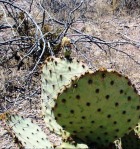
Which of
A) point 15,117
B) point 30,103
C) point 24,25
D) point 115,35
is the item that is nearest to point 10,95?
point 30,103

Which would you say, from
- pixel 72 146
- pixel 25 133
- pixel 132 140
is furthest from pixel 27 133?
pixel 132 140

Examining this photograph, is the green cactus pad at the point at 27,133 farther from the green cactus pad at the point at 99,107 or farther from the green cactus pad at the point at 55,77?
the green cactus pad at the point at 99,107

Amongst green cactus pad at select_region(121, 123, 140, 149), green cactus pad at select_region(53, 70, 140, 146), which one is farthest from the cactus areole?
green cactus pad at select_region(121, 123, 140, 149)

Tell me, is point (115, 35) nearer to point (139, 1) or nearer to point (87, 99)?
point (139, 1)

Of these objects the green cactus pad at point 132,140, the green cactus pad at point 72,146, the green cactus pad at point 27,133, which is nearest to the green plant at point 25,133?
the green cactus pad at point 27,133

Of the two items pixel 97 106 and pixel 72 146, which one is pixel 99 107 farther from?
pixel 72 146

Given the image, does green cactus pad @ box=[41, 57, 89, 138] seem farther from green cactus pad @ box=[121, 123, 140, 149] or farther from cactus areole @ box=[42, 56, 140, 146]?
green cactus pad @ box=[121, 123, 140, 149]
